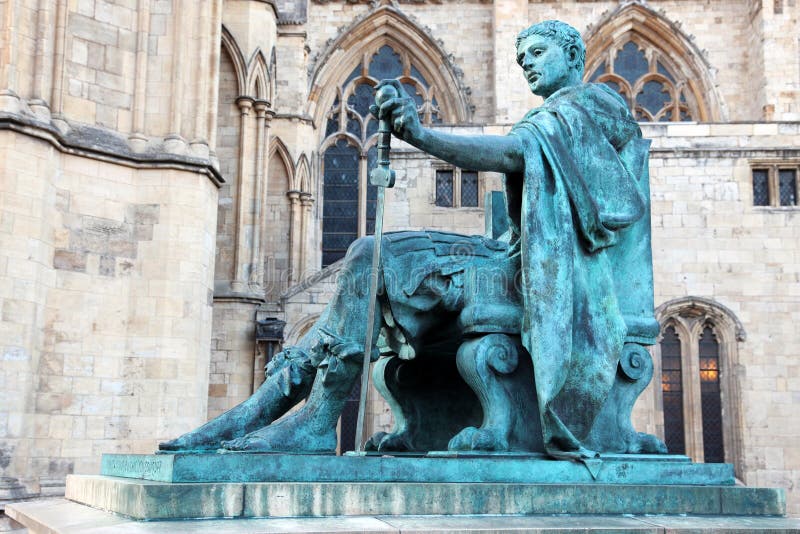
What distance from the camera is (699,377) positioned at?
1703 centimetres

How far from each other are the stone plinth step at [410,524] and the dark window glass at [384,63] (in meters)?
23.9

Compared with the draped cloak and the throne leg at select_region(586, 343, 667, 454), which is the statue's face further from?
the throne leg at select_region(586, 343, 667, 454)

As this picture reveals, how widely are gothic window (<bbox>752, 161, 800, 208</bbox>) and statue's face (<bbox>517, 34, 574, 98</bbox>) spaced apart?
1405cm

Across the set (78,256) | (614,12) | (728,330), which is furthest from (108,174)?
(614,12)

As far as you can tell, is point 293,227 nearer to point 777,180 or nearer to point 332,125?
point 332,125

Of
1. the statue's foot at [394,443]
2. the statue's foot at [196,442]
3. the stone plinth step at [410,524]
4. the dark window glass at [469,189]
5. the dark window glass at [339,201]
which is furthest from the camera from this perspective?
the dark window glass at [339,201]

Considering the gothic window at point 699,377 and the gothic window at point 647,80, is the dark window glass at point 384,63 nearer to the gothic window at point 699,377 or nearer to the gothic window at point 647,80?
the gothic window at point 647,80

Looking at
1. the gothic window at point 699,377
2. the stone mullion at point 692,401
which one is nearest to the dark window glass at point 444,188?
the gothic window at point 699,377

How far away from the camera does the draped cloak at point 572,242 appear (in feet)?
12.2

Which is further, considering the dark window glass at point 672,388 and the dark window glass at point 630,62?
the dark window glass at point 630,62

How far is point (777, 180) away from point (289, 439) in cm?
1555

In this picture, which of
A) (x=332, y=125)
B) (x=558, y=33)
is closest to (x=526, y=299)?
(x=558, y=33)

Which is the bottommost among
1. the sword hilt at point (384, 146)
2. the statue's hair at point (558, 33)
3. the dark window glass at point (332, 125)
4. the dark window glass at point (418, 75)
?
the sword hilt at point (384, 146)

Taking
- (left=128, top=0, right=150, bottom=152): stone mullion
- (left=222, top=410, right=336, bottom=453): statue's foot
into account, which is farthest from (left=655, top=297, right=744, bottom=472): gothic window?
(left=222, top=410, right=336, bottom=453): statue's foot
